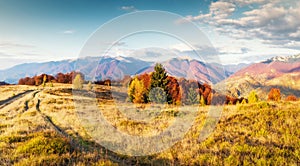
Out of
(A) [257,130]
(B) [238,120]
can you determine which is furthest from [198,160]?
(B) [238,120]

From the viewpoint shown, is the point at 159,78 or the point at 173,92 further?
the point at 173,92

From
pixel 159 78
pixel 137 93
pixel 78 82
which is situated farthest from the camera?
pixel 78 82

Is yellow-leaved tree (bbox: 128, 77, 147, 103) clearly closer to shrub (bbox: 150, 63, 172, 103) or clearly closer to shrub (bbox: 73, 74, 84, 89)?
shrub (bbox: 150, 63, 172, 103)

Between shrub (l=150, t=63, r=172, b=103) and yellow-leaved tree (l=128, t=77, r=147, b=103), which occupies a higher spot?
shrub (l=150, t=63, r=172, b=103)

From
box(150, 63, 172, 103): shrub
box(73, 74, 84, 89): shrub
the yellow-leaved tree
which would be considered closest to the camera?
box(150, 63, 172, 103): shrub

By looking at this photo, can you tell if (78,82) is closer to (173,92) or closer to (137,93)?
(137,93)

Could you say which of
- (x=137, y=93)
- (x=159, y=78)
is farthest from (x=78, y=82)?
(x=159, y=78)

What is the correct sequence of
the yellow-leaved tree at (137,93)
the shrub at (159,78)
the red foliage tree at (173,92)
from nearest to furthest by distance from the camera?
the shrub at (159,78) < the yellow-leaved tree at (137,93) < the red foliage tree at (173,92)

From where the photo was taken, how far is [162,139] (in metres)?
11.5

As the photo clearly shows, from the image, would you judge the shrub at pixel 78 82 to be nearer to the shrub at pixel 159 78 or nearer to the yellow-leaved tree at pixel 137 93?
the yellow-leaved tree at pixel 137 93

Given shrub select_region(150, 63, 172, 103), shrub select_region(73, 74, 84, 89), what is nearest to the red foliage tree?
shrub select_region(150, 63, 172, 103)

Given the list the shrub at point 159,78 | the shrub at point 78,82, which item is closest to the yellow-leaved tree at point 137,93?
the shrub at point 159,78

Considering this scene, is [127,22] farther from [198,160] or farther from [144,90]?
[144,90]

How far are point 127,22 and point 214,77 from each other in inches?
296
